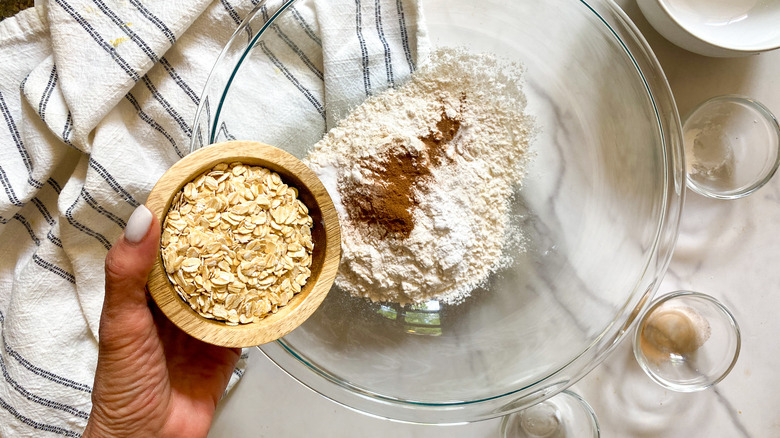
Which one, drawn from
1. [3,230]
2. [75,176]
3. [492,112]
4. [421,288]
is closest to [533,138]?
[492,112]

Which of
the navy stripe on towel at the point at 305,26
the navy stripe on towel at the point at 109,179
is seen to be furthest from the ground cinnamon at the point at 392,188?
the navy stripe on towel at the point at 109,179

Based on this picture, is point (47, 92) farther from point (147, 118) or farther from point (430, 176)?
point (430, 176)

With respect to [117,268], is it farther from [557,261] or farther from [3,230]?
[557,261]

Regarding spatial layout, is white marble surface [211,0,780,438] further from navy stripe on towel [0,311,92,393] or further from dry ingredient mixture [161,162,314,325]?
dry ingredient mixture [161,162,314,325]

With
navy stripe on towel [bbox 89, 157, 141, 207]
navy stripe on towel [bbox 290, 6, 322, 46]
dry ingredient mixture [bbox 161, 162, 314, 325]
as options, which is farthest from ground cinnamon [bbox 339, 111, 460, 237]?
navy stripe on towel [bbox 89, 157, 141, 207]

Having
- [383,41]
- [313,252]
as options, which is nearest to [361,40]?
[383,41]

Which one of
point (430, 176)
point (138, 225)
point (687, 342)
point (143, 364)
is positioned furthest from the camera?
point (687, 342)
